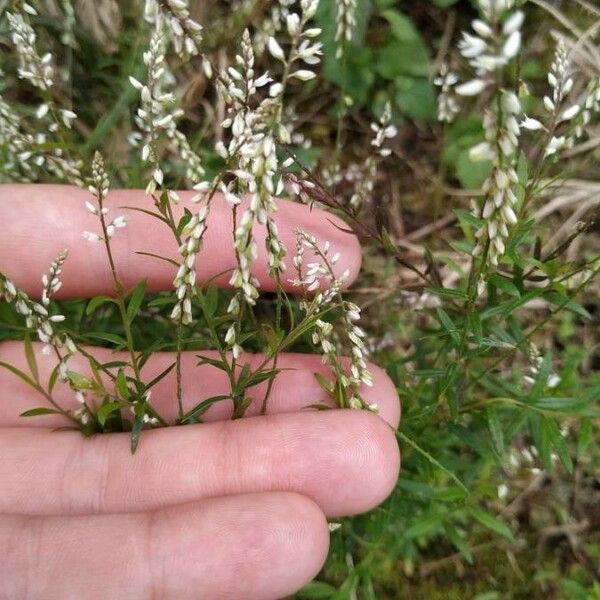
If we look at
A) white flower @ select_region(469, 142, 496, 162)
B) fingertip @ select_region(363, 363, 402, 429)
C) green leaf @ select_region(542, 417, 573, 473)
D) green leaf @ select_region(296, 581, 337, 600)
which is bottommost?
green leaf @ select_region(296, 581, 337, 600)

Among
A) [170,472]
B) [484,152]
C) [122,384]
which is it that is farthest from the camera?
[170,472]

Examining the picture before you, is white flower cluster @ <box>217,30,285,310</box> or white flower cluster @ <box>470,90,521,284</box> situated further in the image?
white flower cluster @ <box>217,30,285,310</box>

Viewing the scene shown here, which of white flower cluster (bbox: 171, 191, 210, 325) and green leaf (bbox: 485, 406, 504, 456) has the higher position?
white flower cluster (bbox: 171, 191, 210, 325)

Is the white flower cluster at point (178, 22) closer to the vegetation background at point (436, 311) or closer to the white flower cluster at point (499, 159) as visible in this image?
the white flower cluster at point (499, 159)

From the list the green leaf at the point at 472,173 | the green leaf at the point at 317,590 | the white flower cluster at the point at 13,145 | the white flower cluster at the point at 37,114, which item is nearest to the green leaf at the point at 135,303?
the white flower cluster at the point at 37,114

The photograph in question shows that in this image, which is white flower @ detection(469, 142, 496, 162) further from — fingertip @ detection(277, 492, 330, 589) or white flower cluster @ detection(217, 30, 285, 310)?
fingertip @ detection(277, 492, 330, 589)

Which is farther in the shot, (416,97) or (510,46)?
(416,97)

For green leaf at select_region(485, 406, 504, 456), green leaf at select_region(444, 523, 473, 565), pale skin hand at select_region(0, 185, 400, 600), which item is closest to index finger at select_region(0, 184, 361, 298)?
pale skin hand at select_region(0, 185, 400, 600)

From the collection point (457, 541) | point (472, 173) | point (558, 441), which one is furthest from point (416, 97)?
point (457, 541)

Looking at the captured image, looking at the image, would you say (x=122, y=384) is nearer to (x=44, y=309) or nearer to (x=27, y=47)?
(x=44, y=309)
